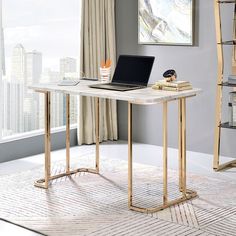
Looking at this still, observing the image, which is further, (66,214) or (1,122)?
(1,122)

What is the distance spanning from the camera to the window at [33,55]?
215 inches

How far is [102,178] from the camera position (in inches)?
192

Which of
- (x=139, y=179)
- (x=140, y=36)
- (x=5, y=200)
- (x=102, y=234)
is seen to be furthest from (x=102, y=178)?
(x=140, y=36)

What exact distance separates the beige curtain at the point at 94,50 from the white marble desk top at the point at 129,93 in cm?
159

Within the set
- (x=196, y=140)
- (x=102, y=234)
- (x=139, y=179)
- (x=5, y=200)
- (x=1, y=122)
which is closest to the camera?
(x=102, y=234)

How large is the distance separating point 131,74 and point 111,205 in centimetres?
100

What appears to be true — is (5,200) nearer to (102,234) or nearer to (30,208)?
(30,208)

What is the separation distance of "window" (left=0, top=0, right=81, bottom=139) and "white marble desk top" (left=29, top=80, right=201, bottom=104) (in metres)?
1.07

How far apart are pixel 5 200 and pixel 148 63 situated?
1455 millimetres

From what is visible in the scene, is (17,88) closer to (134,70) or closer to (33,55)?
(33,55)

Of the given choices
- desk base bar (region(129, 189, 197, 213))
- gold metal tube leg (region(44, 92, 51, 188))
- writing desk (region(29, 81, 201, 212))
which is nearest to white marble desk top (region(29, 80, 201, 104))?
writing desk (region(29, 81, 201, 212))

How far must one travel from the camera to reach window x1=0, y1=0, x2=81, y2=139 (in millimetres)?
5457

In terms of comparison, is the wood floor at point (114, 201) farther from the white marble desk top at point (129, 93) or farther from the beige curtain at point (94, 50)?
the white marble desk top at point (129, 93)

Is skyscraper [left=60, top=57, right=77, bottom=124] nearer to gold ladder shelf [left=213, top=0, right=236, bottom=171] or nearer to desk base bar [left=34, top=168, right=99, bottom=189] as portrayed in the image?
desk base bar [left=34, top=168, right=99, bottom=189]
